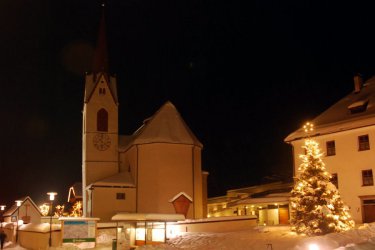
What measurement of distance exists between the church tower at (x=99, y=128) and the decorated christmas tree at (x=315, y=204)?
1072 inches

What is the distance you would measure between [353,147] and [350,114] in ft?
9.10

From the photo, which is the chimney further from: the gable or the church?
the gable

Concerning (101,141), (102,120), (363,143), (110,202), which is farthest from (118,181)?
(363,143)

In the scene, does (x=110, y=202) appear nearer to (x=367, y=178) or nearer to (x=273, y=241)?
(x=273, y=241)

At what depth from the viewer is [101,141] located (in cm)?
5125

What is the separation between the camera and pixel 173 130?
46594mm

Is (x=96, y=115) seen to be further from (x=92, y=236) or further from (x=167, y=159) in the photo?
(x=92, y=236)

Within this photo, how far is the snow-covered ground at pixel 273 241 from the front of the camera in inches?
840

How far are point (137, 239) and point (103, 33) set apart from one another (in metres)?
31.3

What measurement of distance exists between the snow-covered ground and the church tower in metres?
19.9

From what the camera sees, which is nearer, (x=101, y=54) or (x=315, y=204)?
(x=315, y=204)

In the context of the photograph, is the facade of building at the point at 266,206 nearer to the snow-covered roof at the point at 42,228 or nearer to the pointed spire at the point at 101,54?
the snow-covered roof at the point at 42,228

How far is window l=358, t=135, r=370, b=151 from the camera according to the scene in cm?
3362

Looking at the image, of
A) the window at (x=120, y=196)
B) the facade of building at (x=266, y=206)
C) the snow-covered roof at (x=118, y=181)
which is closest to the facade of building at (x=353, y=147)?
the facade of building at (x=266, y=206)
